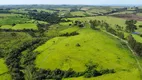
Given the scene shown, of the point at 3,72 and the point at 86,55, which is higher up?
the point at 86,55

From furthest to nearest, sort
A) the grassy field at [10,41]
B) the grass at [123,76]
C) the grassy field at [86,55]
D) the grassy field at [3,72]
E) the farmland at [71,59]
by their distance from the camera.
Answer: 1. the grassy field at [10,41]
2. the grassy field at [3,72]
3. the grassy field at [86,55]
4. the farmland at [71,59]
5. the grass at [123,76]

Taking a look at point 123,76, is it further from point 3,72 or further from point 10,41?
point 10,41

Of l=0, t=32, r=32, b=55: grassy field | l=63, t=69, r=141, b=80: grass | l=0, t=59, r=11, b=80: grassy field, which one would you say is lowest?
l=0, t=59, r=11, b=80: grassy field

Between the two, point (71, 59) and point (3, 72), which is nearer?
point (3, 72)

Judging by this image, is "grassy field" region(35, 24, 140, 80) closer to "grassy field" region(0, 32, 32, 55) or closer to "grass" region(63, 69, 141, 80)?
"grass" region(63, 69, 141, 80)

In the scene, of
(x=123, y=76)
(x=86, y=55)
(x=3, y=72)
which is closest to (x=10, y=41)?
(x=3, y=72)

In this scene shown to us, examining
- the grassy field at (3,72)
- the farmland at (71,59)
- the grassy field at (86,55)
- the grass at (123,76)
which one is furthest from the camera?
the grassy field at (3,72)

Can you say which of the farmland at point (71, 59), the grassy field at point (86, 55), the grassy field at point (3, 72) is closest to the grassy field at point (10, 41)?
the farmland at point (71, 59)

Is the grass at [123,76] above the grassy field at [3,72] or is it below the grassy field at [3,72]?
above

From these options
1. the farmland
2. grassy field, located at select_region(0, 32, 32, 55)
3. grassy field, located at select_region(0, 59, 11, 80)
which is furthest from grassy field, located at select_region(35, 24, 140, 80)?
grassy field, located at select_region(0, 32, 32, 55)

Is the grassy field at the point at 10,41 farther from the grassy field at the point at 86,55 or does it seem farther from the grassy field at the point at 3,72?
the grassy field at the point at 3,72
